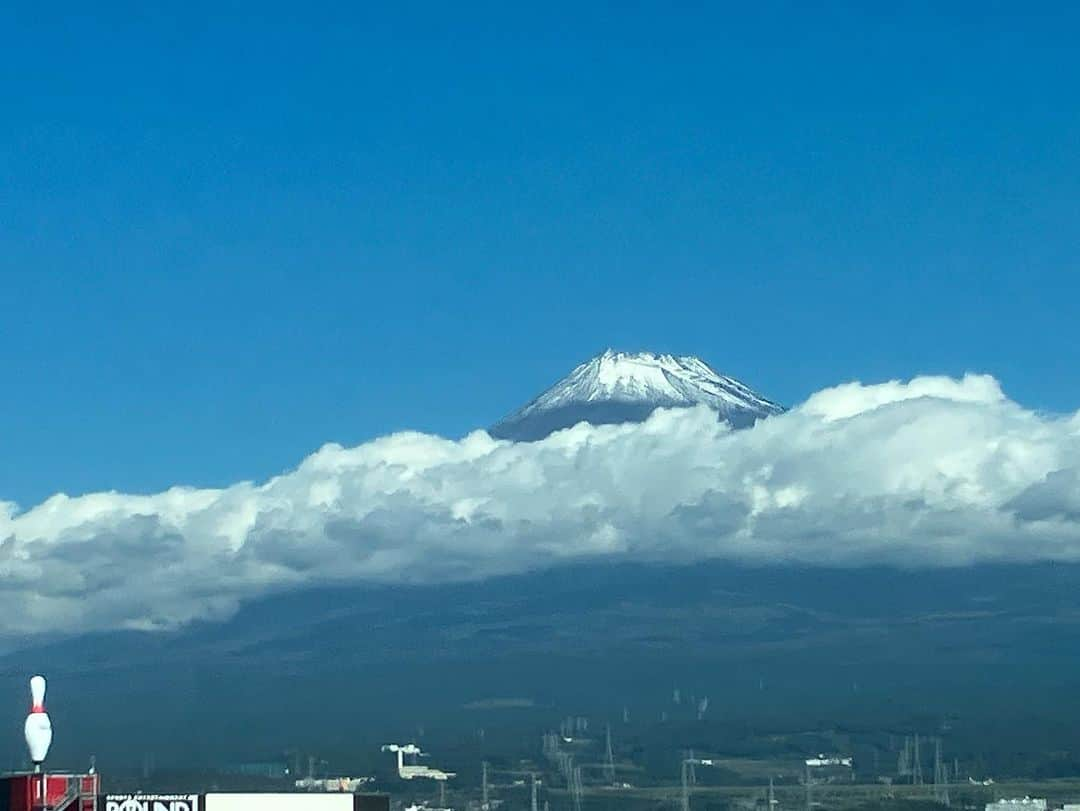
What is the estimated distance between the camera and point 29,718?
Answer: 9325cm

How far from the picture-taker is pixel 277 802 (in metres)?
103

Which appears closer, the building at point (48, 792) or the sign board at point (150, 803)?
the building at point (48, 792)

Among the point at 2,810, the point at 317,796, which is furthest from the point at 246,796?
the point at 2,810

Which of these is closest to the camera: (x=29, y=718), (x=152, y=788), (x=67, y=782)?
(x=29, y=718)

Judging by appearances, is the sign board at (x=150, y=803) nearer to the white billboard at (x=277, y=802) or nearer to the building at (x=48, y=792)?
the white billboard at (x=277, y=802)

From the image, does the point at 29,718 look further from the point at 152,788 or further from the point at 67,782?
the point at 152,788

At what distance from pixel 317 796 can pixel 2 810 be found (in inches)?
547

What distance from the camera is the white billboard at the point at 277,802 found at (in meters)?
101

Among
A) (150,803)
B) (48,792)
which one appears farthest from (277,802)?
(48,792)

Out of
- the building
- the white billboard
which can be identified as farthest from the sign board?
the building

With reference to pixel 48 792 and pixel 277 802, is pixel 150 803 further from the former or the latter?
pixel 277 802

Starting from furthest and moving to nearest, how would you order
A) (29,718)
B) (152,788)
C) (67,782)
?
(152,788)
(67,782)
(29,718)

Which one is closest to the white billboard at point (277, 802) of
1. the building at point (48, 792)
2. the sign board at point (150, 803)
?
the sign board at point (150, 803)

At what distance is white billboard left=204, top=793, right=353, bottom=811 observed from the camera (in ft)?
331
